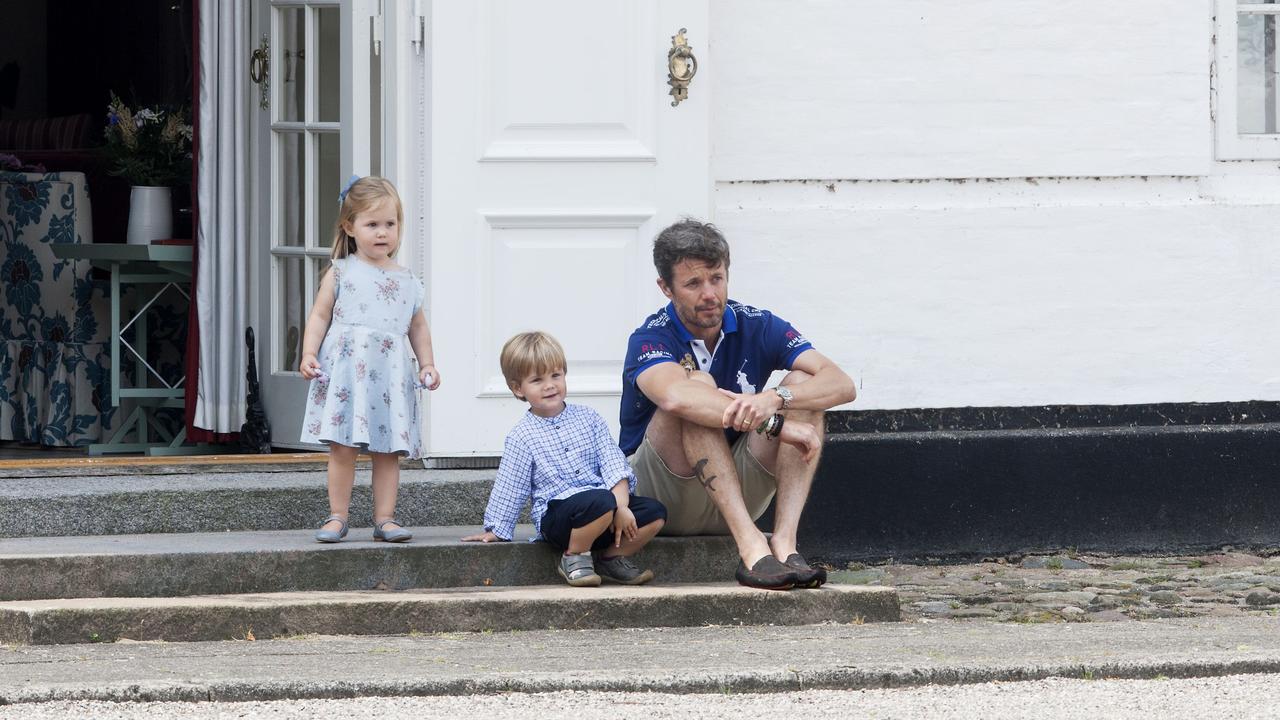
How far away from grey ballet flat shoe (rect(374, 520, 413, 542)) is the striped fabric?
4686 mm

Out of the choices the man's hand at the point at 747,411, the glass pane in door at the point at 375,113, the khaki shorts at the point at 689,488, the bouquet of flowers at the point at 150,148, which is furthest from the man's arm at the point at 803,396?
the bouquet of flowers at the point at 150,148

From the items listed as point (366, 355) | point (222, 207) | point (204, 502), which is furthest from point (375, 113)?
point (204, 502)

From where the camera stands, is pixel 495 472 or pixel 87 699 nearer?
pixel 87 699

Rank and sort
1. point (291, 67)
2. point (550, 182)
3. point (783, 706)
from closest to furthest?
point (783, 706)
point (550, 182)
point (291, 67)

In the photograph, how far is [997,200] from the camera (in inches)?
229

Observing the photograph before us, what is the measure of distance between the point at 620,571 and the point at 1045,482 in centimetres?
175

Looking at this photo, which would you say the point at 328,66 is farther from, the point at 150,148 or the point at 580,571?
the point at 580,571

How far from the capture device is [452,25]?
5.43m

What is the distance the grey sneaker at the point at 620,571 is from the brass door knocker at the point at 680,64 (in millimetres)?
1509

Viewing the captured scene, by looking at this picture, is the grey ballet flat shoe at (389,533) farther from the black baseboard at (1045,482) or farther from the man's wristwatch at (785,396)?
the black baseboard at (1045,482)

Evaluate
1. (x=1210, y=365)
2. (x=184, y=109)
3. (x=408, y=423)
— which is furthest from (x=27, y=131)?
(x=1210, y=365)

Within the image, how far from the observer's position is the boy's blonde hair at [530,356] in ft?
15.4

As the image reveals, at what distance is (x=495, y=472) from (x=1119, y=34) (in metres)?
2.42

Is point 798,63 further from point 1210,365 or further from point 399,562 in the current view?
point 399,562
